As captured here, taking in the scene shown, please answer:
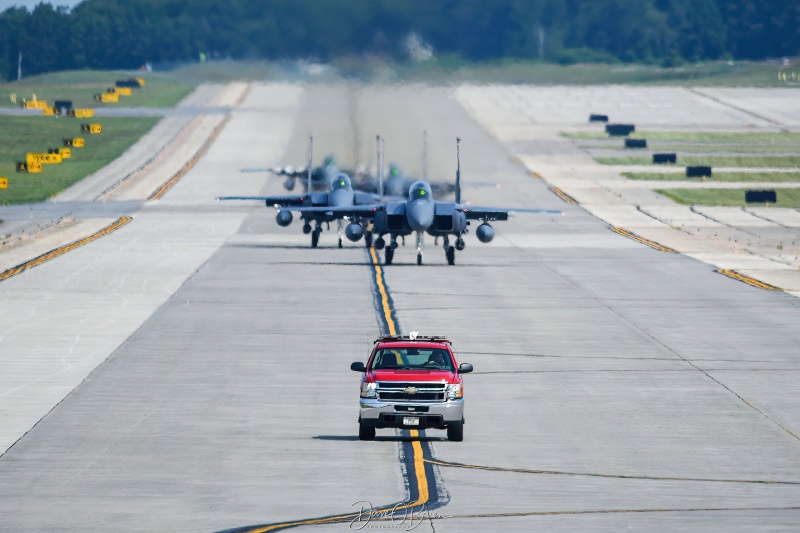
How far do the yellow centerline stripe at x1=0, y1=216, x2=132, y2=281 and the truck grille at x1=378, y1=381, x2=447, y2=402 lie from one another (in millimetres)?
37542

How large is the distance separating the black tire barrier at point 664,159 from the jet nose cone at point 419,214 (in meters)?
72.8

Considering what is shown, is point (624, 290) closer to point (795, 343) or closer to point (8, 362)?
point (795, 343)

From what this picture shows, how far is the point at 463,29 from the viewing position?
119m

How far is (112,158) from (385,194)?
58661 millimetres

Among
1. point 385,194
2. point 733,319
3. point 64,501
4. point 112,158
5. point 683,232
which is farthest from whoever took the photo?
point 112,158

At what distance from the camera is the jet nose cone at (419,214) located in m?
63.6

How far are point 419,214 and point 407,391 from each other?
34718 mm

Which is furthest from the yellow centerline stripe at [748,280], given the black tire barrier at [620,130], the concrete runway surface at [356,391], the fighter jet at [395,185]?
the black tire barrier at [620,130]

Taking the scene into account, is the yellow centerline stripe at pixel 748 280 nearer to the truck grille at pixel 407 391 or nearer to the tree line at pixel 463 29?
the truck grille at pixel 407 391

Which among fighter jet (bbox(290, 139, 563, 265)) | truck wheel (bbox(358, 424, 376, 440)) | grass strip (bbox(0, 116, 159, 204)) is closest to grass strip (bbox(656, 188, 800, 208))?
fighter jet (bbox(290, 139, 563, 265))

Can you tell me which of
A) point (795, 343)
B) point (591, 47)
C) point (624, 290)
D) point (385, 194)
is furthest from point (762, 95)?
point (795, 343)

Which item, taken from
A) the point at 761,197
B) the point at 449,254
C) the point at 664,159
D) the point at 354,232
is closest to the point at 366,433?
the point at 354,232

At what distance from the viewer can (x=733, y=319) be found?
2098 inches

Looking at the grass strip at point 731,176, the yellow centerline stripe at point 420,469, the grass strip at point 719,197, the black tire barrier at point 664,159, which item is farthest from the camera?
the black tire barrier at point 664,159
